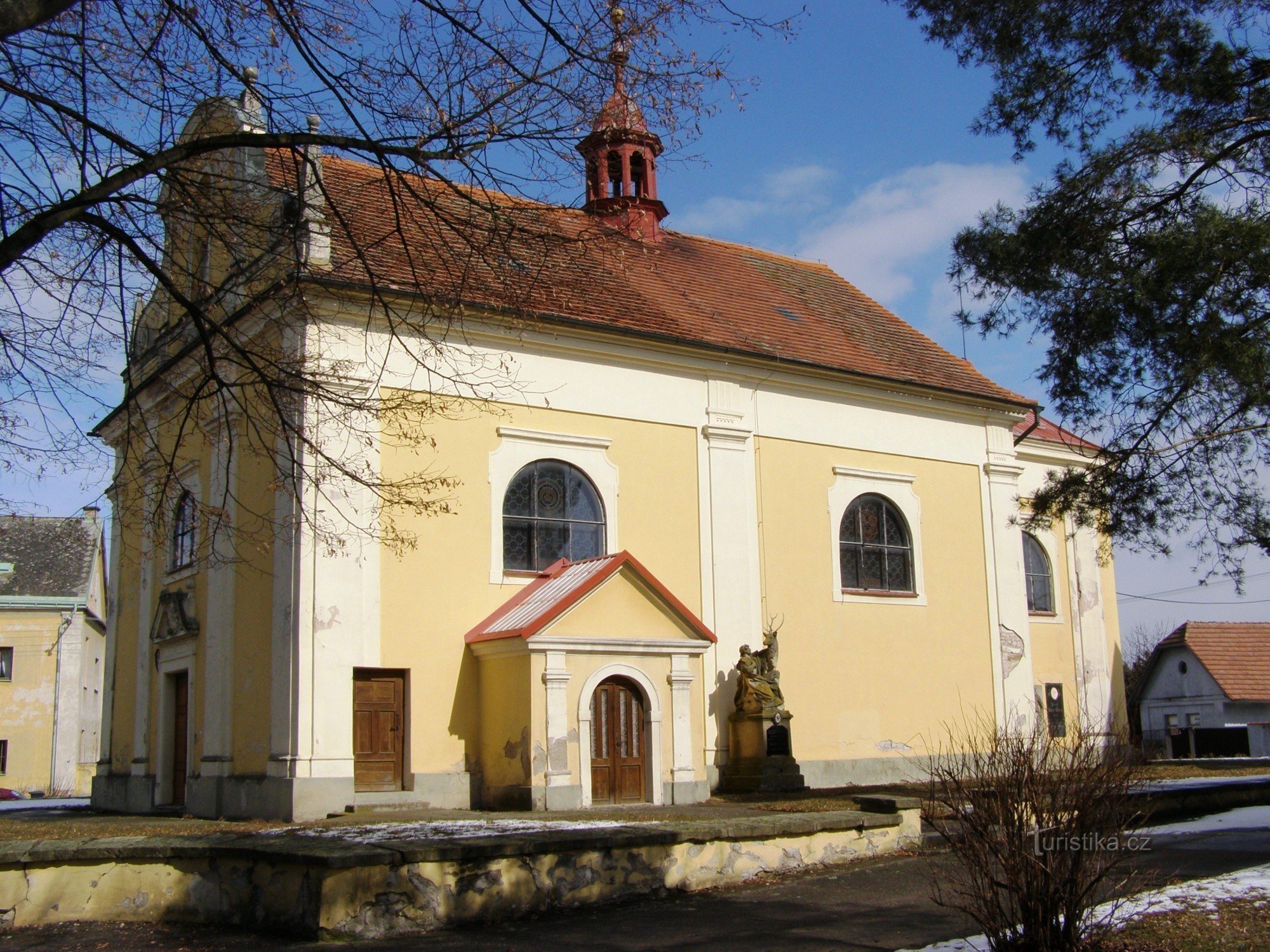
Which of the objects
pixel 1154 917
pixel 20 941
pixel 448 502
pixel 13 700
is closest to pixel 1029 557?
pixel 448 502

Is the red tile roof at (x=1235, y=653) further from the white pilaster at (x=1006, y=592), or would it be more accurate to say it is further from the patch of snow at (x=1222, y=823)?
the patch of snow at (x=1222, y=823)

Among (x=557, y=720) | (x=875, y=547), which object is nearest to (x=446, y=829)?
(x=557, y=720)

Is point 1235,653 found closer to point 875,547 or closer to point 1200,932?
point 875,547

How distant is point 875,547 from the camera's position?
21.7m

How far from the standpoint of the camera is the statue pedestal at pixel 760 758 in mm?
18266

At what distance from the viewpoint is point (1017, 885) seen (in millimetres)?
6074

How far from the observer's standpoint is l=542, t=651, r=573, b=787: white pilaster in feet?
51.4

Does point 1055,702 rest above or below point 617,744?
above

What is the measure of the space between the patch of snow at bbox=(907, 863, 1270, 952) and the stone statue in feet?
33.6

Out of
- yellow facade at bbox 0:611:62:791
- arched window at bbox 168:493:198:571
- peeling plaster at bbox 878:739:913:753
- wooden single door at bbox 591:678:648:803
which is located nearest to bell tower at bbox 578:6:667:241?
wooden single door at bbox 591:678:648:803

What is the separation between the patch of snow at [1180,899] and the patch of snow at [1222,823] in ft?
9.98

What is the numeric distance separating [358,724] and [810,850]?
24.7ft

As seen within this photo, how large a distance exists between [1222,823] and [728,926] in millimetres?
7195

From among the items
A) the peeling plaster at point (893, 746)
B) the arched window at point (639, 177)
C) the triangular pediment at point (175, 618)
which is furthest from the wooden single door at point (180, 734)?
the arched window at point (639, 177)
